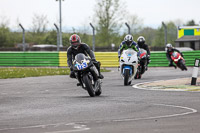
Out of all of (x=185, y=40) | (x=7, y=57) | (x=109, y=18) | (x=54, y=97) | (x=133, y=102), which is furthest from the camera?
(x=185, y=40)

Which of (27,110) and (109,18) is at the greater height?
(109,18)

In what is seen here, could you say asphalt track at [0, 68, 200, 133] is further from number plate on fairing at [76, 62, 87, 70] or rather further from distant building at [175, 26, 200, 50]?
distant building at [175, 26, 200, 50]

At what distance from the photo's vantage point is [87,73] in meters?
12.2

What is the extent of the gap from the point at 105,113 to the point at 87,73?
3.51m

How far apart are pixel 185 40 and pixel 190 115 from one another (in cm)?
5403

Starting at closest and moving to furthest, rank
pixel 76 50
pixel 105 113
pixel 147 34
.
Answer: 1. pixel 105 113
2. pixel 76 50
3. pixel 147 34

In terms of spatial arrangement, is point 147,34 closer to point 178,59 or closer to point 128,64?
point 178,59

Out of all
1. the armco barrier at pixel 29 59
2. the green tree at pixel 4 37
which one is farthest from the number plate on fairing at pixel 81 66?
the green tree at pixel 4 37

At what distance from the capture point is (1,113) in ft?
30.3

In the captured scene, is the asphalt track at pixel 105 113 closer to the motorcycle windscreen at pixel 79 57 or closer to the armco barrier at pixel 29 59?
the motorcycle windscreen at pixel 79 57

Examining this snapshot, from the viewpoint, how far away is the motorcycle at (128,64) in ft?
51.2

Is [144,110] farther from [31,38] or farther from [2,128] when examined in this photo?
[31,38]

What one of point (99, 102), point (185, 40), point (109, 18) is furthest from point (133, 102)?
point (185, 40)

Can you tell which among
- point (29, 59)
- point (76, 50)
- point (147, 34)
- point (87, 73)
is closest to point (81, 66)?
point (87, 73)
